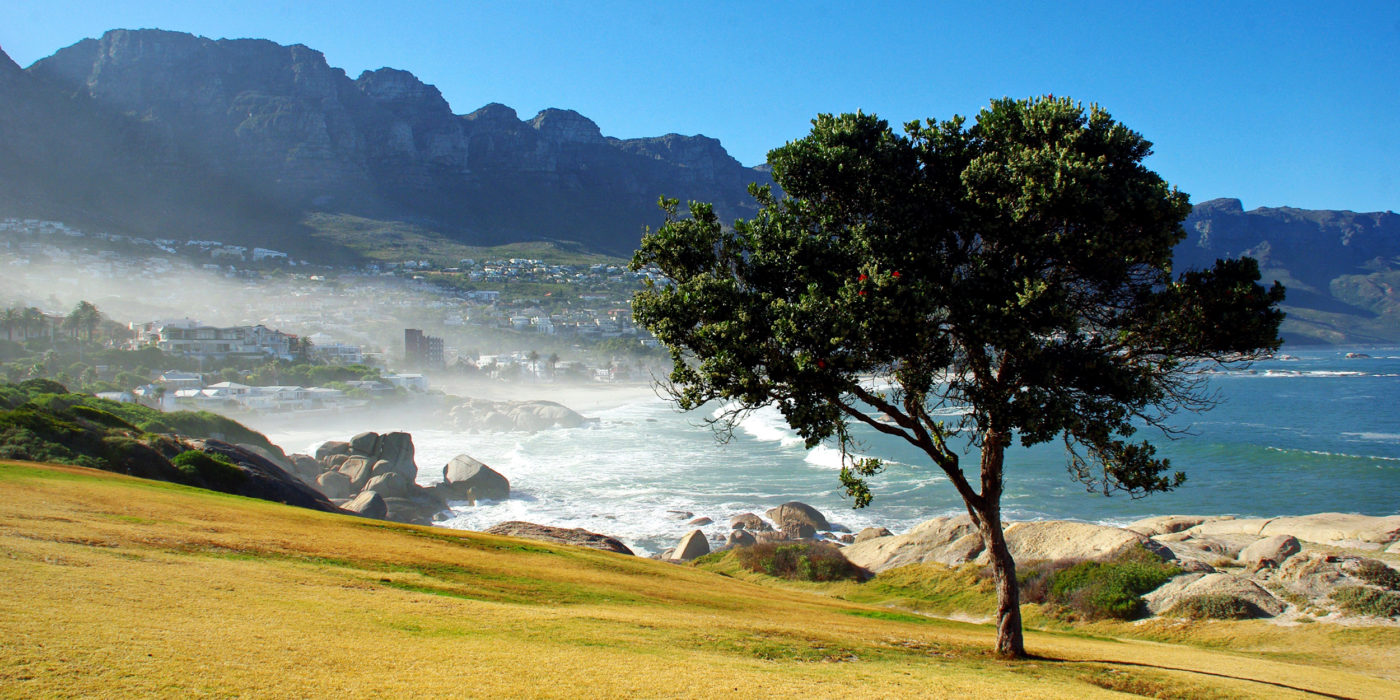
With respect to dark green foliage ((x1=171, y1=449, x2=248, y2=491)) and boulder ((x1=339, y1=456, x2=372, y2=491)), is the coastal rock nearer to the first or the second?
dark green foliage ((x1=171, y1=449, x2=248, y2=491))

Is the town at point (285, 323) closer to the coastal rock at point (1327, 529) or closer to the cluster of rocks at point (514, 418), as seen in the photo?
the cluster of rocks at point (514, 418)

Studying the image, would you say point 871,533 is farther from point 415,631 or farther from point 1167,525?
point 415,631

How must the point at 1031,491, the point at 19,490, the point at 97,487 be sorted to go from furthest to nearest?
the point at 1031,491 < the point at 97,487 < the point at 19,490

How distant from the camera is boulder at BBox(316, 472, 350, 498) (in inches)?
1633

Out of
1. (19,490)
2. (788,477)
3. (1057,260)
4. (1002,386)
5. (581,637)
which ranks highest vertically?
(1057,260)

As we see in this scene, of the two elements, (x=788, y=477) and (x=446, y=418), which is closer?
(x=788, y=477)

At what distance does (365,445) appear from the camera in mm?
46344

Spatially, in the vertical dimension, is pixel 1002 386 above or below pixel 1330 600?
above

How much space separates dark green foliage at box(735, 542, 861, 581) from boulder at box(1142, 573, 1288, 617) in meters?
8.74

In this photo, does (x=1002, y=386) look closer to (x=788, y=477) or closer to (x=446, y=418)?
(x=788, y=477)

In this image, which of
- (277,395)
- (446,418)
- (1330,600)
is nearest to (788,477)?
(1330,600)

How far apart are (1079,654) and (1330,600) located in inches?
338

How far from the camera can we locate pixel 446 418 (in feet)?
288

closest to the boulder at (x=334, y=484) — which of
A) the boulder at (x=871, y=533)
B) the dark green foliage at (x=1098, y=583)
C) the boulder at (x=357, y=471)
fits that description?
the boulder at (x=357, y=471)
